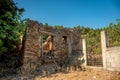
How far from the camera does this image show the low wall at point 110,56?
9.31m

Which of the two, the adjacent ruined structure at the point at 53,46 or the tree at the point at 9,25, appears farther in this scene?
the adjacent ruined structure at the point at 53,46

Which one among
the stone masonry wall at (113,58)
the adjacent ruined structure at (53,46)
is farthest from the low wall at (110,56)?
the adjacent ruined structure at (53,46)

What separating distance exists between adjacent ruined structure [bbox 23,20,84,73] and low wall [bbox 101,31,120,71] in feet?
8.57

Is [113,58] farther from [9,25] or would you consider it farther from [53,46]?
[9,25]

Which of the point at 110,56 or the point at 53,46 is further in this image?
the point at 53,46

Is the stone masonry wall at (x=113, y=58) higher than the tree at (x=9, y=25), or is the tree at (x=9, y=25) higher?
the tree at (x=9, y=25)

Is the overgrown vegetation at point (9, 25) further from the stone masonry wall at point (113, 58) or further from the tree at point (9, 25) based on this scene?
the stone masonry wall at point (113, 58)

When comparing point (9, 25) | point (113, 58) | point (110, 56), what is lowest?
point (113, 58)

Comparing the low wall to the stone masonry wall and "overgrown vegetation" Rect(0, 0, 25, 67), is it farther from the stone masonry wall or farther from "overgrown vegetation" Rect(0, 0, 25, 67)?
"overgrown vegetation" Rect(0, 0, 25, 67)

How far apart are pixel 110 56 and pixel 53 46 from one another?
5.82m

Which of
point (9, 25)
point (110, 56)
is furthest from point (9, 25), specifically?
point (110, 56)

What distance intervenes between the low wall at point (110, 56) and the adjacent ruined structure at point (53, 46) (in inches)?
103

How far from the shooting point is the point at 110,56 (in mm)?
9797

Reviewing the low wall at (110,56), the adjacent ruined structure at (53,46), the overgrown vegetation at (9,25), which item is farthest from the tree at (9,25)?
the low wall at (110,56)
